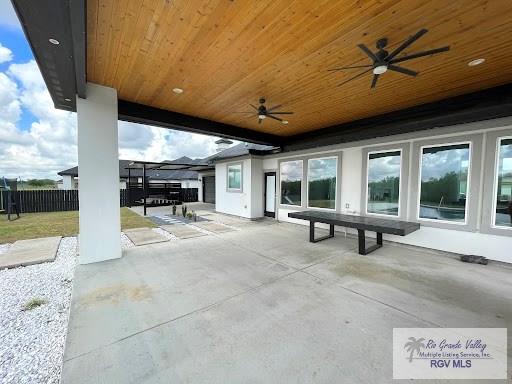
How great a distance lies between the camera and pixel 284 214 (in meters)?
8.20

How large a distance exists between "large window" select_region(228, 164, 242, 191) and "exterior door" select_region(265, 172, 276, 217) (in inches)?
47.2

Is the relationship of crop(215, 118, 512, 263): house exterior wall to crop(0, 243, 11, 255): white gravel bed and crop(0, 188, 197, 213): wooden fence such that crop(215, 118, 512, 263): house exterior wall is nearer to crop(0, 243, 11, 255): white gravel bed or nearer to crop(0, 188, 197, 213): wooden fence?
crop(0, 243, 11, 255): white gravel bed

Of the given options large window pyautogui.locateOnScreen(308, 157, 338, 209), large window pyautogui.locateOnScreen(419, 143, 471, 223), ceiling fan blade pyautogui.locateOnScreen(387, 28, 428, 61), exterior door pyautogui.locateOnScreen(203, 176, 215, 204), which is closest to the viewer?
ceiling fan blade pyautogui.locateOnScreen(387, 28, 428, 61)

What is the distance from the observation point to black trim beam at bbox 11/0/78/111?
1778 mm

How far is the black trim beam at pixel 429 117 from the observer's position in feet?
12.0

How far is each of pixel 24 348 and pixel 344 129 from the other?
6924mm

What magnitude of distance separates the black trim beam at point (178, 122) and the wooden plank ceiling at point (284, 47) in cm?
33

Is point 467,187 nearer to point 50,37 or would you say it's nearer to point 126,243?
point 50,37

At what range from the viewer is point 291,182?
7.93m

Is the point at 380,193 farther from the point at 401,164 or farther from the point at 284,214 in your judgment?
the point at 284,214

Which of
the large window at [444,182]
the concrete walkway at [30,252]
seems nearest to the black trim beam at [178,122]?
the concrete walkway at [30,252]

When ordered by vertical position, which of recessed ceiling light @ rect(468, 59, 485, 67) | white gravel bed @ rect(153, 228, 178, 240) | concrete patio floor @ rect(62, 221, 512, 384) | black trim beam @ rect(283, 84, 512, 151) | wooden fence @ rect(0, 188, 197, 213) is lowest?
white gravel bed @ rect(153, 228, 178, 240)

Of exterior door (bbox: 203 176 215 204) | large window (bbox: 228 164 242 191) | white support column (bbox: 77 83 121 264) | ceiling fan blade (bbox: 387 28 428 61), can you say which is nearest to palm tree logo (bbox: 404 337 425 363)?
ceiling fan blade (bbox: 387 28 428 61)

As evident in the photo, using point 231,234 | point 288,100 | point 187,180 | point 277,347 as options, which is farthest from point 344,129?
point 187,180
